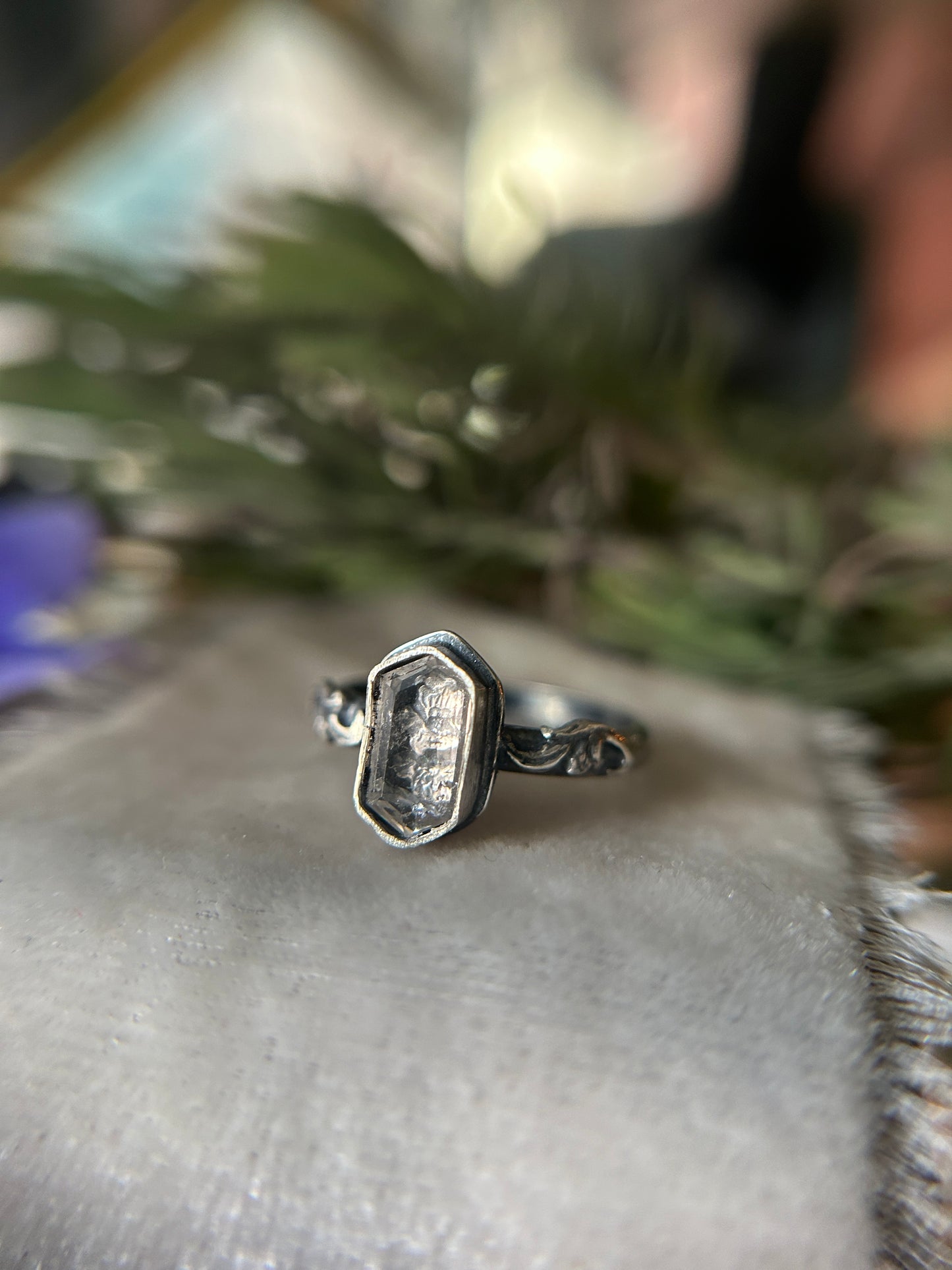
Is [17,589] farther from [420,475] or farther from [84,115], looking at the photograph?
[84,115]

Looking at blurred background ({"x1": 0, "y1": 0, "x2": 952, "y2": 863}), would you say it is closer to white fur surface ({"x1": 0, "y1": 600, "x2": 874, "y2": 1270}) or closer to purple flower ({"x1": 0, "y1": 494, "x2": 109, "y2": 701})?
purple flower ({"x1": 0, "y1": 494, "x2": 109, "y2": 701})

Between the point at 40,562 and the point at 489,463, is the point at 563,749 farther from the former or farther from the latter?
the point at 40,562

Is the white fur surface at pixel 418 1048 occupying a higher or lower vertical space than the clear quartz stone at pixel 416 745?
lower

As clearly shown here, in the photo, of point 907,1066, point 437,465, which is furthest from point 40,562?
point 907,1066

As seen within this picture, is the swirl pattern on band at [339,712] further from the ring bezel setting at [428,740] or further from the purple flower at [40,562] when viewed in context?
the purple flower at [40,562]

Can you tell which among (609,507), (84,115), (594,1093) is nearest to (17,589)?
(609,507)

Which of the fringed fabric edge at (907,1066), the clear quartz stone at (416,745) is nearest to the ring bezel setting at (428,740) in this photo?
the clear quartz stone at (416,745)
